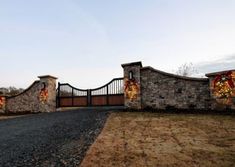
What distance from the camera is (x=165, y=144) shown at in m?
5.94

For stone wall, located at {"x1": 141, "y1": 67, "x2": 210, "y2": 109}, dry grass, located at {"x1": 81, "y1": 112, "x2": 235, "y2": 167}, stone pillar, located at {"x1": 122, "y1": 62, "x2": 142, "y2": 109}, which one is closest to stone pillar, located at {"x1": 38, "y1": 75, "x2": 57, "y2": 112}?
stone pillar, located at {"x1": 122, "y1": 62, "x2": 142, "y2": 109}

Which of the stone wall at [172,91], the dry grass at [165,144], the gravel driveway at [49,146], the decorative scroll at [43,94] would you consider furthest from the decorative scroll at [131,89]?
the decorative scroll at [43,94]

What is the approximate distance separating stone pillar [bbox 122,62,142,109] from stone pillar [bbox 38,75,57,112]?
6348mm

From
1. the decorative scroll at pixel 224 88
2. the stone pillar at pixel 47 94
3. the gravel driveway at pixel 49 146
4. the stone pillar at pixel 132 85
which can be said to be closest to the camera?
the gravel driveway at pixel 49 146

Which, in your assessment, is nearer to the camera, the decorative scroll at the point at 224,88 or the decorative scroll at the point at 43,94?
the decorative scroll at the point at 224,88

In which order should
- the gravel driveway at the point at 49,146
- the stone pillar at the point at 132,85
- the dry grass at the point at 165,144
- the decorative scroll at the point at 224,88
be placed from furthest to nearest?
the stone pillar at the point at 132,85
the decorative scroll at the point at 224,88
the gravel driveway at the point at 49,146
the dry grass at the point at 165,144

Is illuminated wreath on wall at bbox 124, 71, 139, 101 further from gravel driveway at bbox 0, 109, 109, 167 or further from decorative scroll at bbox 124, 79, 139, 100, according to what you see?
gravel driveway at bbox 0, 109, 109, 167

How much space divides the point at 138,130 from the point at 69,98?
31.0 ft

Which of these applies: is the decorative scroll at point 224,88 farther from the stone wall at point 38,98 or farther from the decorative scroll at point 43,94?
the decorative scroll at point 43,94

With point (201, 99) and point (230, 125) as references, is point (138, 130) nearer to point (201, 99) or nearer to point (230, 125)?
point (230, 125)

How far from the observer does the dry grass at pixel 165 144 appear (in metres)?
4.84

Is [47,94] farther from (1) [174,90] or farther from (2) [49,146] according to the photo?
(2) [49,146]

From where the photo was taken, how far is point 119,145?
19.5ft

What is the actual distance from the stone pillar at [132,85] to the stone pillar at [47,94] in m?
6.35
